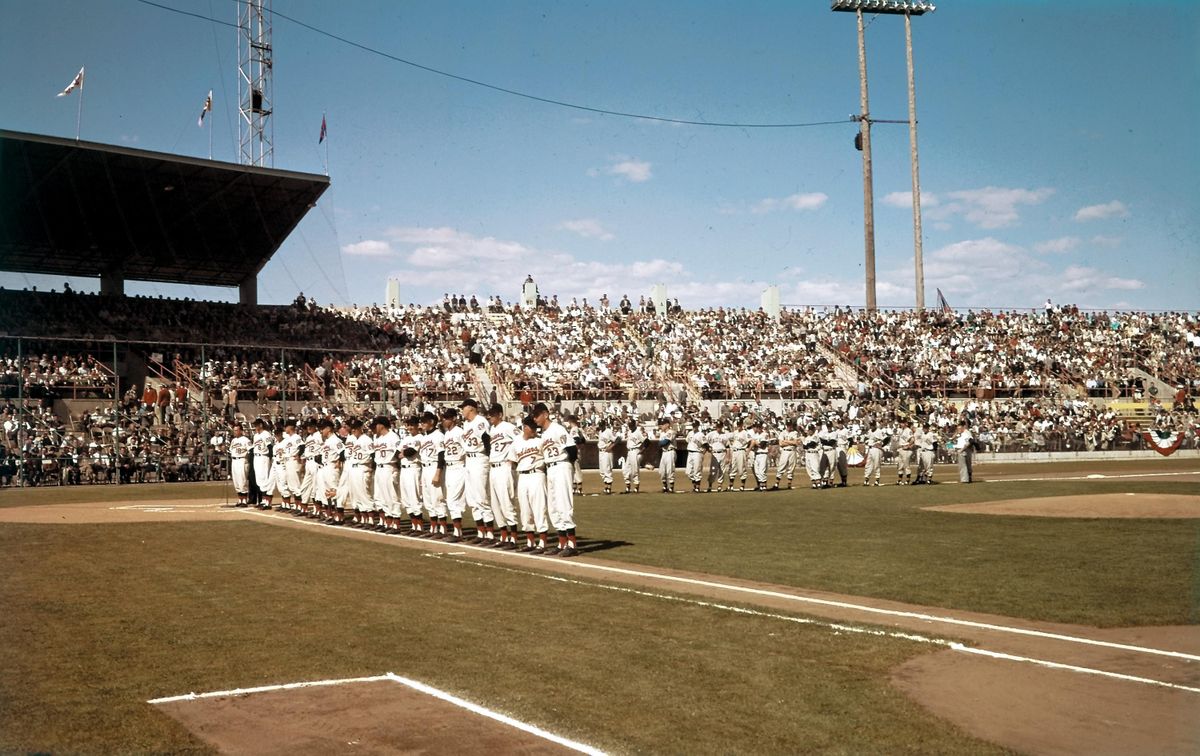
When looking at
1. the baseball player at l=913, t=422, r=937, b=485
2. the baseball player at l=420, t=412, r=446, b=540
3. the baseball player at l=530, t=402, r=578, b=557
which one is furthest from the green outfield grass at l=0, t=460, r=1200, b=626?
the baseball player at l=913, t=422, r=937, b=485

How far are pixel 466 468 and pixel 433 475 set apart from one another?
1168 millimetres

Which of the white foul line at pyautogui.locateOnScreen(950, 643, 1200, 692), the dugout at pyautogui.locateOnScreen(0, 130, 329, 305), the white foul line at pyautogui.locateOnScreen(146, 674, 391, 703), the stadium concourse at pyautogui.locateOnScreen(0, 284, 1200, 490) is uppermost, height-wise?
the dugout at pyautogui.locateOnScreen(0, 130, 329, 305)

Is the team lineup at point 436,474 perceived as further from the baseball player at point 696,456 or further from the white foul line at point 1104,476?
the white foul line at point 1104,476

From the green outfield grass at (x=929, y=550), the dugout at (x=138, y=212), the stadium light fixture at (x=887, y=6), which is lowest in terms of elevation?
the green outfield grass at (x=929, y=550)

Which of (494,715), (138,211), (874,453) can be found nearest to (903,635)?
(494,715)

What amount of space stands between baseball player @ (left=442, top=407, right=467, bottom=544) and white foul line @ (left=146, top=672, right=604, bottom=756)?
355 inches

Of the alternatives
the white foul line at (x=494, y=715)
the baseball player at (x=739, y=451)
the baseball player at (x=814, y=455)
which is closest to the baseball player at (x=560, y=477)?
the white foul line at (x=494, y=715)

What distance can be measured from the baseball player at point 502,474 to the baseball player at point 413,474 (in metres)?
2.72

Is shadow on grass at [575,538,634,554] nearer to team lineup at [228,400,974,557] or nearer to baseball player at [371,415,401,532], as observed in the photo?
team lineup at [228,400,974,557]

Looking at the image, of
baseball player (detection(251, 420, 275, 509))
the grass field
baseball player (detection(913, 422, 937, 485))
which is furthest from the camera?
baseball player (detection(913, 422, 937, 485))

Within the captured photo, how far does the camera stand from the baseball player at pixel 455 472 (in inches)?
628

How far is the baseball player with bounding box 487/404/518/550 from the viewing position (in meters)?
14.8

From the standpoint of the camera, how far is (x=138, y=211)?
40000 millimetres

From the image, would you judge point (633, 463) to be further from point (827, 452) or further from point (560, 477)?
point (560, 477)
